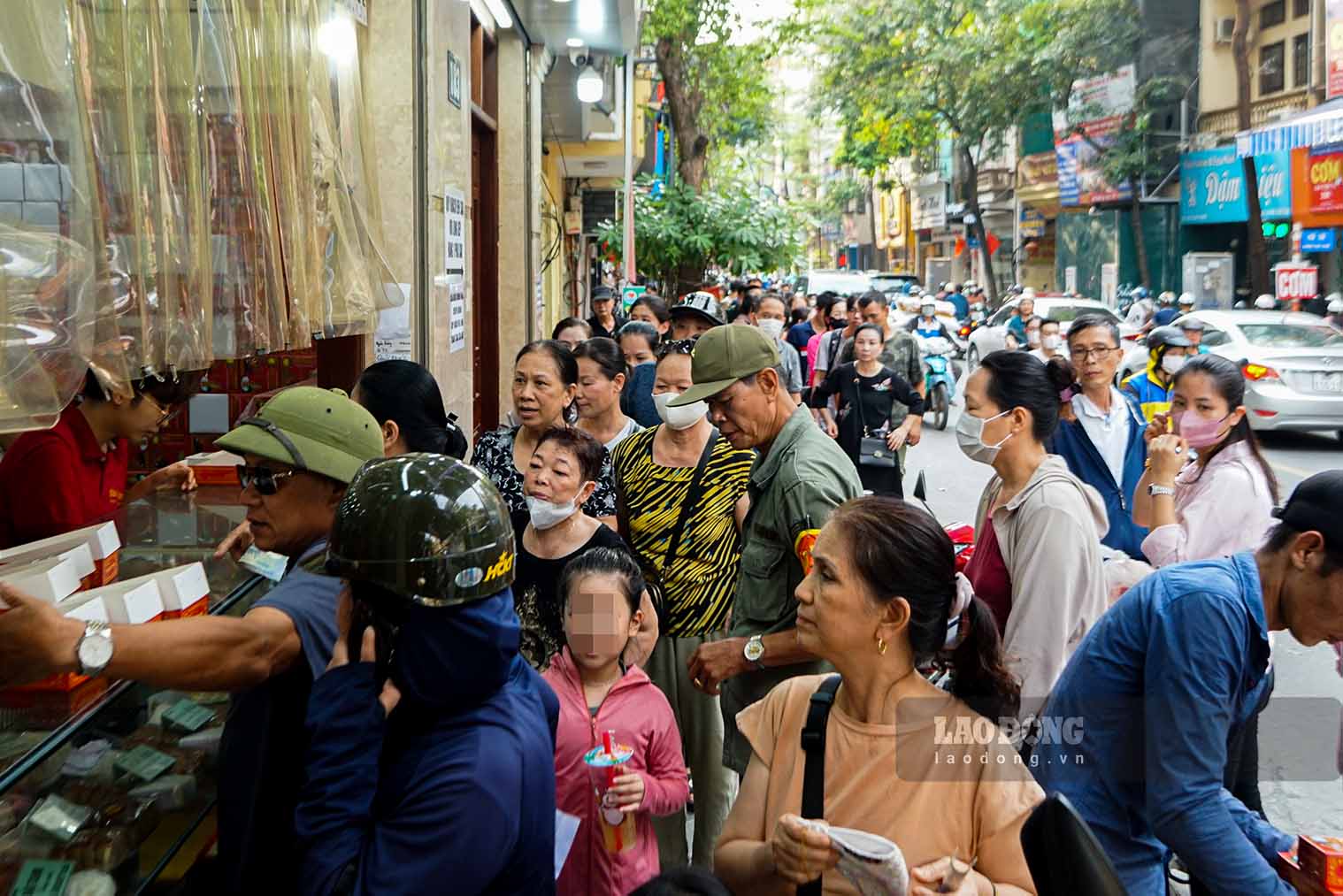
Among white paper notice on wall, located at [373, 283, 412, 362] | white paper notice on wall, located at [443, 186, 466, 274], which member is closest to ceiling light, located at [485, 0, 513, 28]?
white paper notice on wall, located at [443, 186, 466, 274]

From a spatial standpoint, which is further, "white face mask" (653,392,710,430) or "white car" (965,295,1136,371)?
"white car" (965,295,1136,371)

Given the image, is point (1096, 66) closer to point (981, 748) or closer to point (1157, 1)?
point (1157, 1)

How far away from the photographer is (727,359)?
4.00 m

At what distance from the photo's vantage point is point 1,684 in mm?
2451

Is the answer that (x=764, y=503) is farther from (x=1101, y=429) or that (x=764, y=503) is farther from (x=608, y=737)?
(x=1101, y=429)

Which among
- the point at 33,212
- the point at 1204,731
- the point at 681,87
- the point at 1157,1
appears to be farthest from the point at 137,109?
the point at 1157,1

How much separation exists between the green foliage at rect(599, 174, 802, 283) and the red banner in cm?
1240

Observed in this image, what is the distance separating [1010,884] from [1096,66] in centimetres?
3513

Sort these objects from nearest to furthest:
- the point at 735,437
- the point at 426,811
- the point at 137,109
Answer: the point at 426,811 → the point at 137,109 → the point at 735,437

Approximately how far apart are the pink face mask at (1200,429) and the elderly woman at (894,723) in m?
2.87

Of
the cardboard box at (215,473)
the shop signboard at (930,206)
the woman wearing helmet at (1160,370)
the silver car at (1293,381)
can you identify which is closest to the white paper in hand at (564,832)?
the cardboard box at (215,473)

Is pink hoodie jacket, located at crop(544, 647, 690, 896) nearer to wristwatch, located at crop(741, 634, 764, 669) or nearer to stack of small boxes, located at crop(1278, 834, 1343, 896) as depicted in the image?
wristwatch, located at crop(741, 634, 764, 669)

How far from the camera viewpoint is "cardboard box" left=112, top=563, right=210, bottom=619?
3006 millimetres

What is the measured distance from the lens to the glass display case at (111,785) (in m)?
2.55
